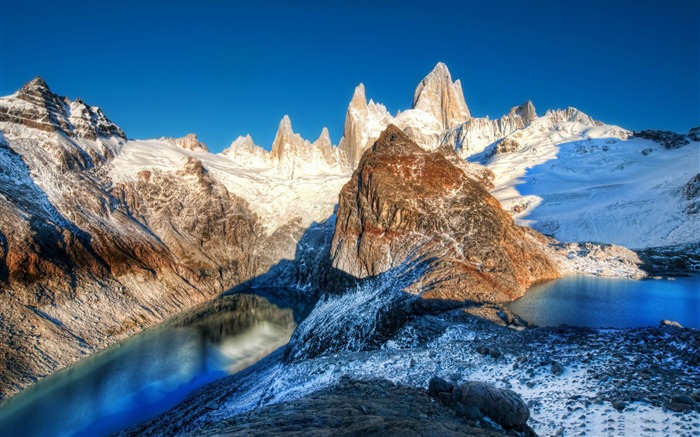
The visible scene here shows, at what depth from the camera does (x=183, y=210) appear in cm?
9456

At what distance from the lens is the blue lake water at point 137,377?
3294 centimetres

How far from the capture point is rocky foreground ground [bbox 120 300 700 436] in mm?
9602

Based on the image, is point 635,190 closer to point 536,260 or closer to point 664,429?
point 536,260

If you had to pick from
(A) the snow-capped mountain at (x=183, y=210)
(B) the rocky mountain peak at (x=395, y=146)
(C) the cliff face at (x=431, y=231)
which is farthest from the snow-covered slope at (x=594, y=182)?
(B) the rocky mountain peak at (x=395, y=146)

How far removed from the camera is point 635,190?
7962 cm

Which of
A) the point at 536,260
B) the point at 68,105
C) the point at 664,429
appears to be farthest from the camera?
the point at 68,105

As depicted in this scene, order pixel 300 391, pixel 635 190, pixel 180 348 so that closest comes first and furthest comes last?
pixel 300 391 < pixel 180 348 < pixel 635 190

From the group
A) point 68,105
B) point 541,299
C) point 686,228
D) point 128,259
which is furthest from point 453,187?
point 68,105

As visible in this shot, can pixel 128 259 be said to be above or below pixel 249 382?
above

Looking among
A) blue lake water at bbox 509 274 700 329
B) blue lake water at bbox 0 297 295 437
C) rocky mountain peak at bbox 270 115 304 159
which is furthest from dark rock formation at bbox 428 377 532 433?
rocky mountain peak at bbox 270 115 304 159

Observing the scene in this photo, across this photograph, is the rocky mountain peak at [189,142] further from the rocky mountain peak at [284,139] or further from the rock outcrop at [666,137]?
the rock outcrop at [666,137]

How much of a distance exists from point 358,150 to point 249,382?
150m

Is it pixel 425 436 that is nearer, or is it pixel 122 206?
pixel 425 436

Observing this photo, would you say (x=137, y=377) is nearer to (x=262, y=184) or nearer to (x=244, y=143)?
(x=262, y=184)
